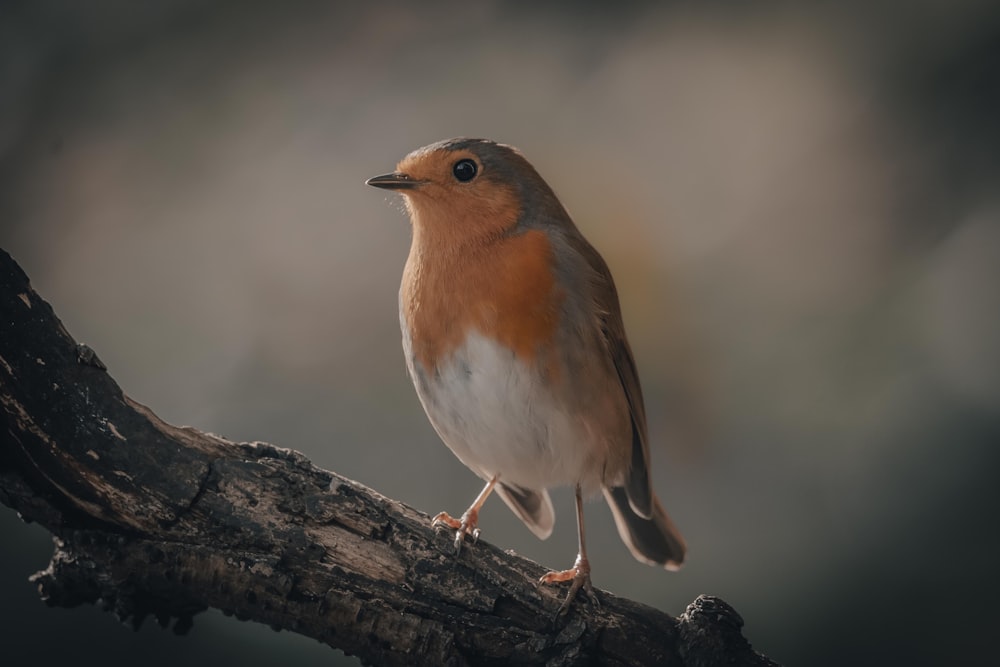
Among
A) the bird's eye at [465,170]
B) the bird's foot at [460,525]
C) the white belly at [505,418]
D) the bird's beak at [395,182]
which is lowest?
the bird's foot at [460,525]

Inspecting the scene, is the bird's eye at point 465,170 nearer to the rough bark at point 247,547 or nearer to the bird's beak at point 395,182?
the bird's beak at point 395,182

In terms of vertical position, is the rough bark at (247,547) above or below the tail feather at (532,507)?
below

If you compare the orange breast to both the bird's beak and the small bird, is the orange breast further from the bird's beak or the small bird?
the bird's beak

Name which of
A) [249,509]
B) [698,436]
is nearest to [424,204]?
[249,509]

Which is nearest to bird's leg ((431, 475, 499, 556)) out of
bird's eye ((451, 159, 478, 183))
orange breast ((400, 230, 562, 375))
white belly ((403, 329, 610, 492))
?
white belly ((403, 329, 610, 492))

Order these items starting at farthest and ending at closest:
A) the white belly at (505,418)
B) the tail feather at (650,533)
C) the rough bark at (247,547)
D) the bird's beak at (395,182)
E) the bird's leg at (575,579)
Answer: the tail feather at (650,533), the bird's beak at (395,182), the white belly at (505,418), the bird's leg at (575,579), the rough bark at (247,547)

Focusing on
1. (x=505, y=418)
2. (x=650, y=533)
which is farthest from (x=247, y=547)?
(x=650, y=533)

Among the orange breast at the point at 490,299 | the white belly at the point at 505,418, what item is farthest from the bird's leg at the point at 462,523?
the orange breast at the point at 490,299
